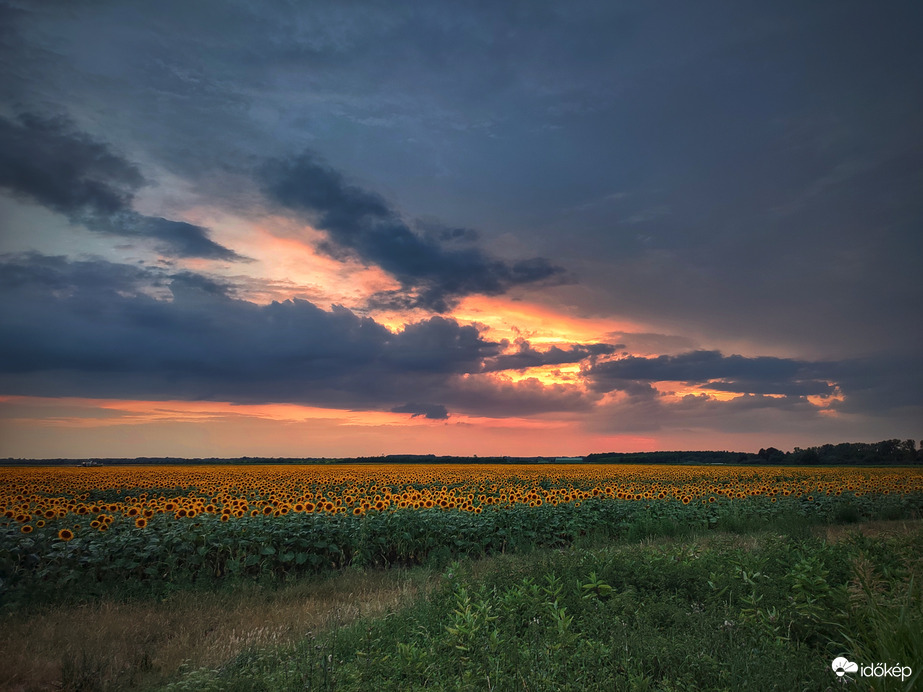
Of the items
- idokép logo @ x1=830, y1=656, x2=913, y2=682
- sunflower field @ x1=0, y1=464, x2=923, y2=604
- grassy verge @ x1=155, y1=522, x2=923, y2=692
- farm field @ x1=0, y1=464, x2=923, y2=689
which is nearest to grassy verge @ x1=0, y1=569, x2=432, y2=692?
farm field @ x1=0, y1=464, x2=923, y2=689

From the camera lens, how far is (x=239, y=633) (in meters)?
8.32

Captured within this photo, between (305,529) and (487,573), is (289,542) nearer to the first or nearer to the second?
(305,529)

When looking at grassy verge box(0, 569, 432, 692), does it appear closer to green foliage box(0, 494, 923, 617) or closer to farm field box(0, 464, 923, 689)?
farm field box(0, 464, 923, 689)

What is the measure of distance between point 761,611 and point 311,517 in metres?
9.77

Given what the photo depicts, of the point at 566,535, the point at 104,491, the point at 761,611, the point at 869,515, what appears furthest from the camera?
the point at 104,491

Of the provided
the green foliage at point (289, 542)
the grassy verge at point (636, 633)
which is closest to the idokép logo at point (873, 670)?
the grassy verge at point (636, 633)

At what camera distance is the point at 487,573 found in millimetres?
9430

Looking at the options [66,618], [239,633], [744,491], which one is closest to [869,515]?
[744,491]

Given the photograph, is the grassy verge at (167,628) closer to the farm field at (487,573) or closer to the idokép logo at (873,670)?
the farm field at (487,573)

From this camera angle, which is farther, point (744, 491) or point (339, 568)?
point (744, 491)

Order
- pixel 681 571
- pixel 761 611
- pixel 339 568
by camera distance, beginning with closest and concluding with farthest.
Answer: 1. pixel 761 611
2. pixel 681 571
3. pixel 339 568

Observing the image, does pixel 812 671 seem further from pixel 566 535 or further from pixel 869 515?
pixel 869 515

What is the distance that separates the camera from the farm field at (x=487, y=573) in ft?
19.0

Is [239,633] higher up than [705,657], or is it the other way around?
[705,657]
